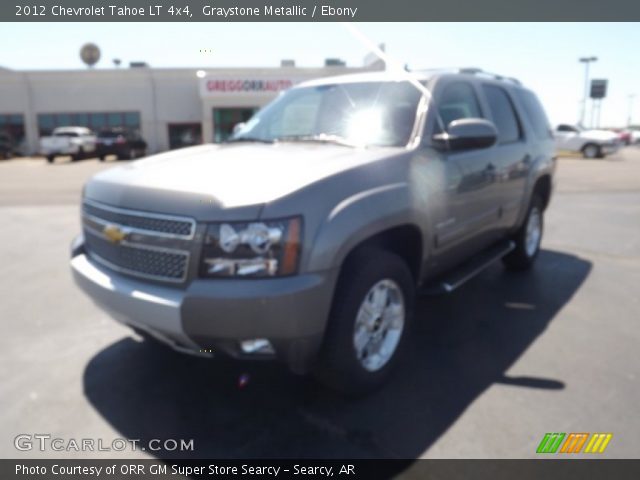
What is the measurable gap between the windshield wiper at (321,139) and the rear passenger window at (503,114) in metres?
1.83

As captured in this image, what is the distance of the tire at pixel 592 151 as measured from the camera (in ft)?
87.8

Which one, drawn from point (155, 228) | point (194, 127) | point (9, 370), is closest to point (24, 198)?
point (9, 370)

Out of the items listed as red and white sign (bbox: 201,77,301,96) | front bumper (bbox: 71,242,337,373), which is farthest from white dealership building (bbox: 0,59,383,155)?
front bumper (bbox: 71,242,337,373)

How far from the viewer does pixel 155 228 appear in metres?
2.65

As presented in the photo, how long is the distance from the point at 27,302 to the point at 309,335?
342 centimetres

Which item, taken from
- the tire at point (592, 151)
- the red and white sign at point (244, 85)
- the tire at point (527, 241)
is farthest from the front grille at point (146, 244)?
the red and white sign at point (244, 85)

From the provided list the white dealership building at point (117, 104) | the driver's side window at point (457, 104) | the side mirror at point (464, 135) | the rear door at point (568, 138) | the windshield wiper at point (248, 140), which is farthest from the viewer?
the white dealership building at point (117, 104)

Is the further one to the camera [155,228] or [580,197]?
[580,197]

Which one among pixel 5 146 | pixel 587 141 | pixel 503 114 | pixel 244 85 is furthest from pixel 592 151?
pixel 5 146

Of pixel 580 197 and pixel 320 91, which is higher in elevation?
pixel 320 91

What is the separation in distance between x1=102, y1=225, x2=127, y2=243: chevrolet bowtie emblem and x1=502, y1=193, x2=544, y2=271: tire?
4.14 m

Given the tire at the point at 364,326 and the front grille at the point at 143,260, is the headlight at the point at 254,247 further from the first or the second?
the tire at the point at 364,326

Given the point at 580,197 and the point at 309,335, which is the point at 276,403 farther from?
the point at 580,197

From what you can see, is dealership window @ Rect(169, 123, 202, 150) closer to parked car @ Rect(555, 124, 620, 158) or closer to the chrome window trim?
parked car @ Rect(555, 124, 620, 158)
